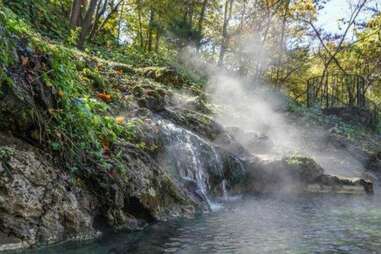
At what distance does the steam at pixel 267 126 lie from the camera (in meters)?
14.8

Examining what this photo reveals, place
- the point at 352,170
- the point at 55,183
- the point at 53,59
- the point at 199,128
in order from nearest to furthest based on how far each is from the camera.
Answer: the point at 55,183 < the point at 53,59 < the point at 199,128 < the point at 352,170

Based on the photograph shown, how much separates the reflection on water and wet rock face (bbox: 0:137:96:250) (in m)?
0.29

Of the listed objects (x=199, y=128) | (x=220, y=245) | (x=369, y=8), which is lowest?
(x=220, y=245)

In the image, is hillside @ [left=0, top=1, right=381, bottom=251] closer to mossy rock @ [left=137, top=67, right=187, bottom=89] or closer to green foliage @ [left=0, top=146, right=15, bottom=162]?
green foliage @ [left=0, top=146, right=15, bottom=162]

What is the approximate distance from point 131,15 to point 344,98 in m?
16.7

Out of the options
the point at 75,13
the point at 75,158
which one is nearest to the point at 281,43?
the point at 75,13

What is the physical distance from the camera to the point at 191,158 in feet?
33.6

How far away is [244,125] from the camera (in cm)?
1723

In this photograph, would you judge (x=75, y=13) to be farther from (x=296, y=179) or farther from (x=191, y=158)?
(x=296, y=179)

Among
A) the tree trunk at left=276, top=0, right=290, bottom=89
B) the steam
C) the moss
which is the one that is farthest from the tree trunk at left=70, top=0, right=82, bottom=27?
the tree trunk at left=276, top=0, right=290, bottom=89

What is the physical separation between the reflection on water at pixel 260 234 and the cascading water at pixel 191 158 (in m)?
0.97

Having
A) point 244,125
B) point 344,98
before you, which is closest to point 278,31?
point 344,98

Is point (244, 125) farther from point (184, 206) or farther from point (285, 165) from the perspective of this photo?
point (184, 206)

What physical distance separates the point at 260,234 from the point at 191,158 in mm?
3842
